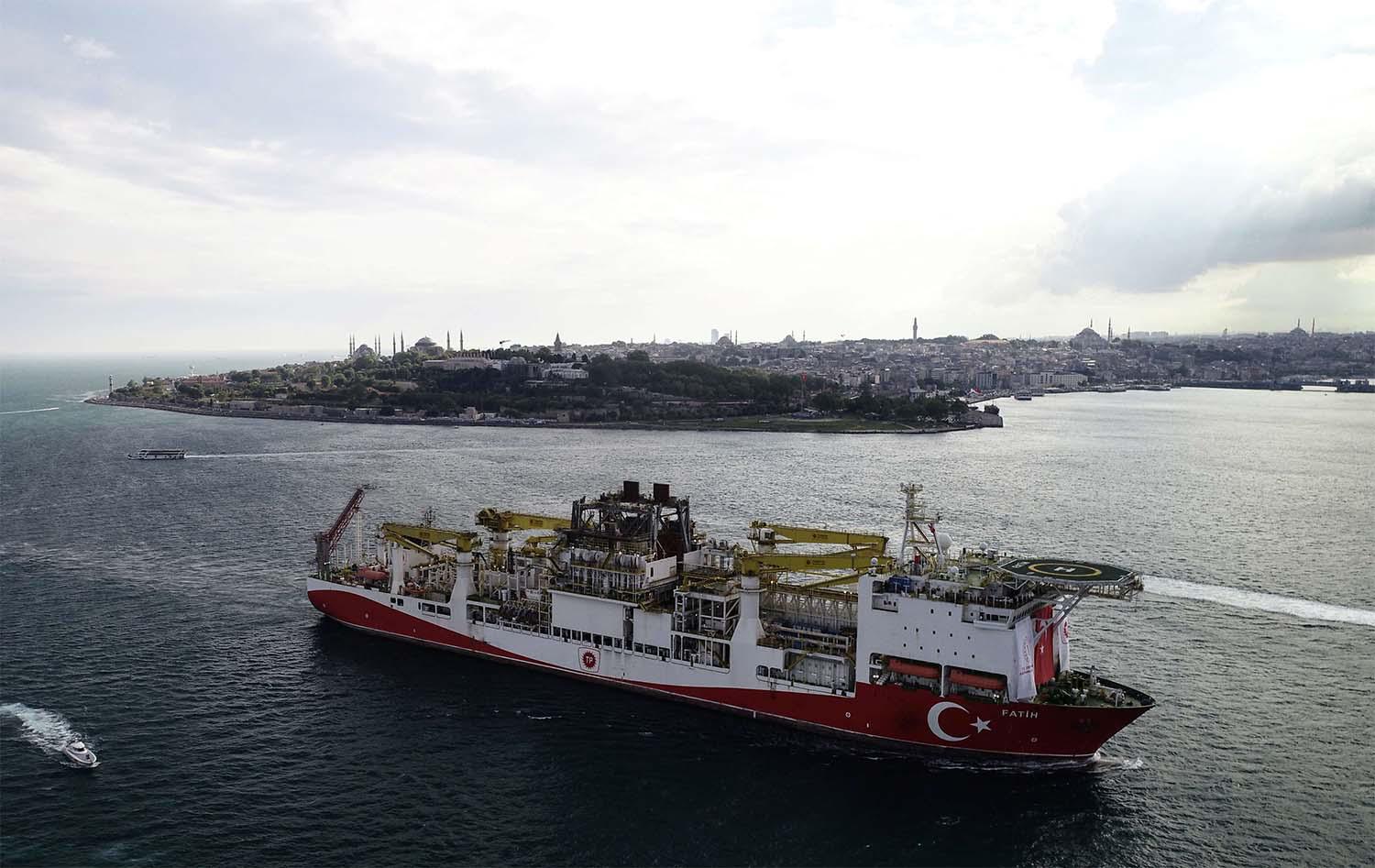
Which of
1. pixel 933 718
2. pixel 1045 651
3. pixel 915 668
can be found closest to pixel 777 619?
pixel 915 668

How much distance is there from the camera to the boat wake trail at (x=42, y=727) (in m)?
22.0

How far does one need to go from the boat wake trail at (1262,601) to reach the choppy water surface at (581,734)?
162 millimetres

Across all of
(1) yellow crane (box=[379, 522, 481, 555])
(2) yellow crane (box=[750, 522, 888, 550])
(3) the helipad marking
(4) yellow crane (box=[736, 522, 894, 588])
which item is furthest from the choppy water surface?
(2) yellow crane (box=[750, 522, 888, 550])

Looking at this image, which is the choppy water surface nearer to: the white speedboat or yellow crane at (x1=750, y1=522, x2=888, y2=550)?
the white speedboat

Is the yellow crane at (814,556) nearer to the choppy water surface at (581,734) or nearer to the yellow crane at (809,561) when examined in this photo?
the yellow crane at (809,561)

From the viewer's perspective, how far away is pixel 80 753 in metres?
21.2

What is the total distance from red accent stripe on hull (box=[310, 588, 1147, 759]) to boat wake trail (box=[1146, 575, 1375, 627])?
54.9 ft

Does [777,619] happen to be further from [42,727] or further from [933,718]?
[42,727]

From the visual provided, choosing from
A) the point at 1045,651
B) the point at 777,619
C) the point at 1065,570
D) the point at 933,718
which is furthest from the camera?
the point at 777,619

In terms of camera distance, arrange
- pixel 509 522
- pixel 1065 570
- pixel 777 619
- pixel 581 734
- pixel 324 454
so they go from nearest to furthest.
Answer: pixel 1065 570 → pixel 581 734 → pixel 777 619 → pixel 509 522 → pixel 324 454

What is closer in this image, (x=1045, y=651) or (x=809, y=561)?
(x=1045, y=651)

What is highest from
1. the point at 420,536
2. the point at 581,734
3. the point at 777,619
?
the point at 420,536

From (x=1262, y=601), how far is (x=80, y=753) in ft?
126

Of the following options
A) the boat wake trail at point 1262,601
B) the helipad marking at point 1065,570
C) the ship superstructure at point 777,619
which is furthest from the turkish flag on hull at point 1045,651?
the boat wake trail at point 1262,601
